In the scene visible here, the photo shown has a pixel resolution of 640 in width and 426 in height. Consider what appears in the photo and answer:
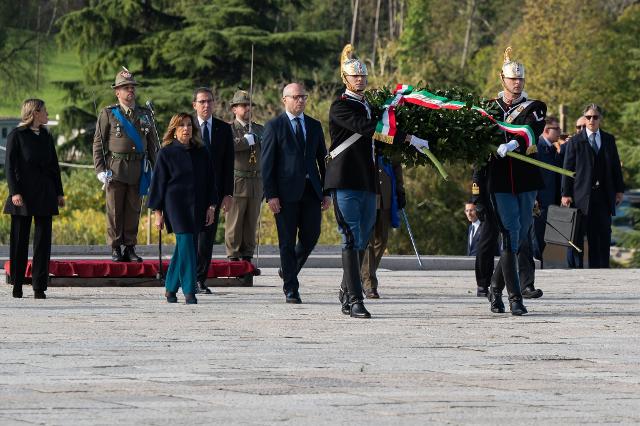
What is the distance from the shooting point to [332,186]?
580 inches

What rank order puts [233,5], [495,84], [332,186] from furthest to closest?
[495,84]
[233,5]
[332,186]

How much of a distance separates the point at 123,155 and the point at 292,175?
9.28ft

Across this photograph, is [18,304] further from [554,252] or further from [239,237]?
[554,252]

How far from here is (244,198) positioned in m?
19.2

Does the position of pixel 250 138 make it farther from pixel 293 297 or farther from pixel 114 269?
pixel 293 297

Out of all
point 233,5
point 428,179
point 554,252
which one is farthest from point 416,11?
point 554,252

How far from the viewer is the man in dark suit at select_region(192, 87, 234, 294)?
1722 cm

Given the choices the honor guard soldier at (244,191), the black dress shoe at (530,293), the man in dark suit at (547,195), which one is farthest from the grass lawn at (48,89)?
the black dress shoe at (530,293)

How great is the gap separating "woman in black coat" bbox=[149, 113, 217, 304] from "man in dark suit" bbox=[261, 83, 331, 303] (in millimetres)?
601

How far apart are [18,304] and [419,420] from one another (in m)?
7.32

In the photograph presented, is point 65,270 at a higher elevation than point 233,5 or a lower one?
lower

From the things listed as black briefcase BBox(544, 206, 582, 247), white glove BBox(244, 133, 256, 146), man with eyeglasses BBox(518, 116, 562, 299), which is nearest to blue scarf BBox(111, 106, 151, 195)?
white glove BBox(244, 133, 256, 146)

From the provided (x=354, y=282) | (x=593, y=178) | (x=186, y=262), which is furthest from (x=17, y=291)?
(x=593, y=178)

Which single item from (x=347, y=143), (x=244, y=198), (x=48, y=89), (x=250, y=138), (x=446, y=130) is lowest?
(x=48, y=89)
